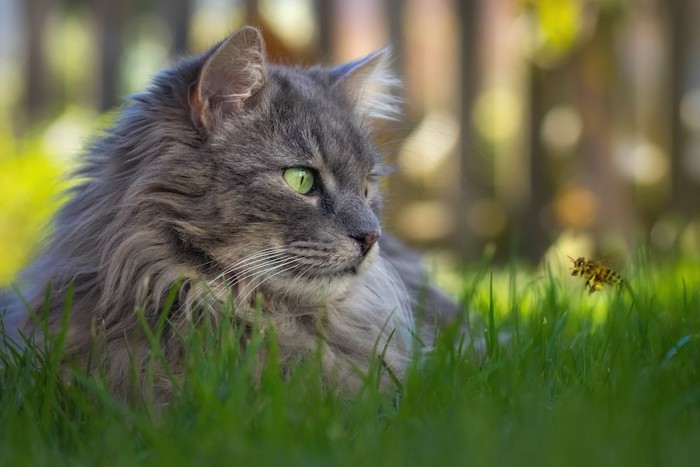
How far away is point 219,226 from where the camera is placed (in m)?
2.47

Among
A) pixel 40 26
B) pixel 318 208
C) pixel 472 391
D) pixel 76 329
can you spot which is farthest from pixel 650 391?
pixel 40 26

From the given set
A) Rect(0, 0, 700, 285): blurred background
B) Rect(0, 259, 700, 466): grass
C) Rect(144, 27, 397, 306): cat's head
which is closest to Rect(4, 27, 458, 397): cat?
Rect(144, 27, 397, 306): cat's head

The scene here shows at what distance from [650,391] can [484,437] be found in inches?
22.1

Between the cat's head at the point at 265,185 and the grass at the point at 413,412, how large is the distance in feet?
1.05

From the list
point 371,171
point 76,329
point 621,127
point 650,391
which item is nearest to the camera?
point 650,391

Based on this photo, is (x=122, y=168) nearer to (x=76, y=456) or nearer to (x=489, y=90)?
(x=76, y=456)

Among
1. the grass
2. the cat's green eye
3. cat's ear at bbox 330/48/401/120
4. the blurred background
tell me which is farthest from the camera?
the blurred background

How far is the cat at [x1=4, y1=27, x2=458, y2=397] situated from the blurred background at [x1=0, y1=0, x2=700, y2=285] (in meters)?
3.22

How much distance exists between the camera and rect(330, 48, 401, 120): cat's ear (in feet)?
10.2

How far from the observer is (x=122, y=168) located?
2594mm

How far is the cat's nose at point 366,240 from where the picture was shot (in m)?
2.55

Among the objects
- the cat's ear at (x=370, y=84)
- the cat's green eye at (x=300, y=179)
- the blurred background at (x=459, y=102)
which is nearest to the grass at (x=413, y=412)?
the cat's green eye at (x=300, y=179)

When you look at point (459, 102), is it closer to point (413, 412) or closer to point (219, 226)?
point (219, 226)

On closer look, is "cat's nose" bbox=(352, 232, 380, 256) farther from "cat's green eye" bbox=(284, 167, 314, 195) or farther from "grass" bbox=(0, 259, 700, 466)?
"grass" bbox=(0, 259, 700, 466)
